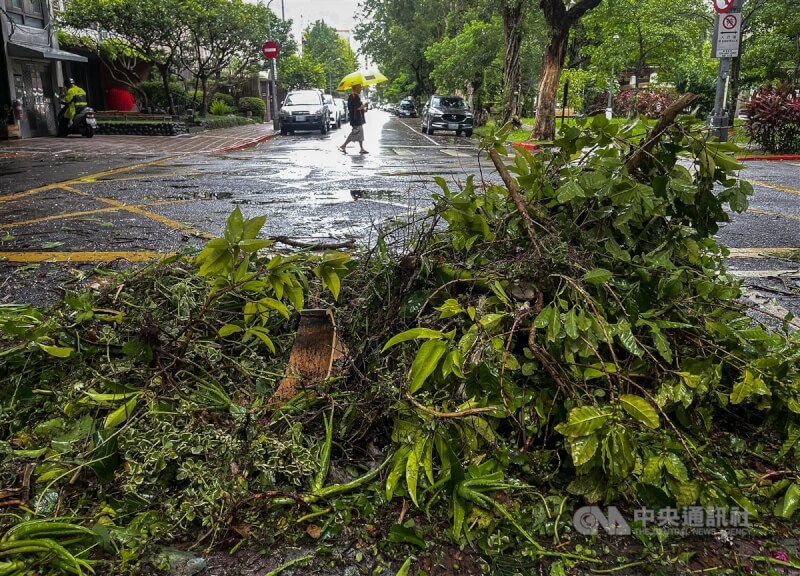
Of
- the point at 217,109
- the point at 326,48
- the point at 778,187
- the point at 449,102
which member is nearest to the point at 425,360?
the point at 778,187

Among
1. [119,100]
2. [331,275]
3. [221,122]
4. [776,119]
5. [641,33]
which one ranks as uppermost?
[641,33]

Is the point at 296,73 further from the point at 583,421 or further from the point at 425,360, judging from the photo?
the point at 583,421

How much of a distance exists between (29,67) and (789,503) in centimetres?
2385

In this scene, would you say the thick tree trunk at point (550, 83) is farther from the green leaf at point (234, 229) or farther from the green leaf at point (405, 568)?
the green leaf at point (405, 568)

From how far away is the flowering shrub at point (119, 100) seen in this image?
31.8m

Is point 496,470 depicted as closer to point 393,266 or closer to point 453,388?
point 453,388

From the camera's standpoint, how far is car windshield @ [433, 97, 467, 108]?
29231 millimetres

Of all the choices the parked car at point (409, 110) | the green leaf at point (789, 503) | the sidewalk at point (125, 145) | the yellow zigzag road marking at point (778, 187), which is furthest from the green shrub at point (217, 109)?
the green leaf at point (789, 503)

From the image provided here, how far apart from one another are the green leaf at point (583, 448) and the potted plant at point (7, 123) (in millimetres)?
21738

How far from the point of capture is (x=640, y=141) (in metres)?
2.83

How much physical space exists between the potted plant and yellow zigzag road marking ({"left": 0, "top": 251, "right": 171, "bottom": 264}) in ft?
55.0

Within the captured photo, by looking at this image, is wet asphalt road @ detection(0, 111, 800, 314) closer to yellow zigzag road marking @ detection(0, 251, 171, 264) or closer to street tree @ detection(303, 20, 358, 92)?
yellow zigzag road marking @ detection(0, 251, 171, 264)

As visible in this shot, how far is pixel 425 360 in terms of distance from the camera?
2.12m

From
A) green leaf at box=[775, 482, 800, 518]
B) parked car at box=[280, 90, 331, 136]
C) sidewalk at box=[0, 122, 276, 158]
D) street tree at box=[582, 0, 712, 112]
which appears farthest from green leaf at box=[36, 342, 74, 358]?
street tree at box=[582, 0, 712, 112]
